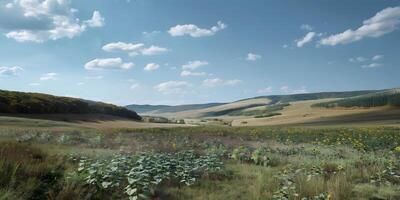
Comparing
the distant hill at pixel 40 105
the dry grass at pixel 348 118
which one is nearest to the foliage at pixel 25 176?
the distant hill at pixel 40 105

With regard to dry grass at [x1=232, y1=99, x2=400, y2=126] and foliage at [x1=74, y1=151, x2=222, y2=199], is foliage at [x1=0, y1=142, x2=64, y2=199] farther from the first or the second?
dry grass at [x1=232, y1=99, x2=400, y2=126]

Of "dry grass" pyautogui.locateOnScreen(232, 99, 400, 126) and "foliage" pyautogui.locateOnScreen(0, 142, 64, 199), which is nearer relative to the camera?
"foliage" pyautogui.locateOnScreen(0, 142, 64, 199)

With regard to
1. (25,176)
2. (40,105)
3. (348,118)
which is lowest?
(25,176)

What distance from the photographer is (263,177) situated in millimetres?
11305

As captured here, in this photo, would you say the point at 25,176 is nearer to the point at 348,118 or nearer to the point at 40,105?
the point at 40,105

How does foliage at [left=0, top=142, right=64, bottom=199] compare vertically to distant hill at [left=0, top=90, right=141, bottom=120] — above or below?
below

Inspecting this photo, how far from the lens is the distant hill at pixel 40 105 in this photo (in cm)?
7069

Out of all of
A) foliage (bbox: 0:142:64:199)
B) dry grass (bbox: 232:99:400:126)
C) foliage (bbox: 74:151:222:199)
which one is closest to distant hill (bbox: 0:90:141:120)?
dry grass (bbox: 232:99:400:126)

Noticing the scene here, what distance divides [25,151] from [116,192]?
13.5 feet

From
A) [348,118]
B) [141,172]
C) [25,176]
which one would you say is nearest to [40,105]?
[348,118]

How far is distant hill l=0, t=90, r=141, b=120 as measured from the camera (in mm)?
70688

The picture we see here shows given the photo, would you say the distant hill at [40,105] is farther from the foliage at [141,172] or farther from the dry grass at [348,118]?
the foliage at [141,172]

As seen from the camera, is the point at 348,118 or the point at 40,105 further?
the point at 348,118

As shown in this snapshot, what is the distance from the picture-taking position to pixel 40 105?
76.5 metres
